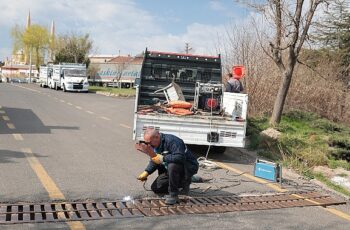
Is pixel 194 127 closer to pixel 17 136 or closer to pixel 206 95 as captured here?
pixel 206 95

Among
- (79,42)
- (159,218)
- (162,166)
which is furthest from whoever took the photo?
(79,42)

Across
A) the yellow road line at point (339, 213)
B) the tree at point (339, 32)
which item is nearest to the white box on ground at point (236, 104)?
the yellow road line at point (339, 213)

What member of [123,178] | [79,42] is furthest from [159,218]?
[79,42]

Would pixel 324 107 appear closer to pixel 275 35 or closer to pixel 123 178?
pixel 275 35

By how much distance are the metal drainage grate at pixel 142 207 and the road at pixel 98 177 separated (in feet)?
0.67

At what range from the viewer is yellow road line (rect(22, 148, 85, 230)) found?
5.53 m

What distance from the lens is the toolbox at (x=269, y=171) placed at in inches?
340

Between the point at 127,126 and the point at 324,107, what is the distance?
802 cm

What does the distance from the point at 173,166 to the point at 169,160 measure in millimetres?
103

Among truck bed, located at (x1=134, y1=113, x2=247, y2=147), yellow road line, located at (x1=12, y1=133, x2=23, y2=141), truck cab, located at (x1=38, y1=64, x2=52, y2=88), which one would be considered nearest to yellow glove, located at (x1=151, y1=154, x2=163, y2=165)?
truck bed, located at (x1=134, y1=113, x2=247, y2=147)

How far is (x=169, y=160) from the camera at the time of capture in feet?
21.7

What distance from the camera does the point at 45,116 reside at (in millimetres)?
17281

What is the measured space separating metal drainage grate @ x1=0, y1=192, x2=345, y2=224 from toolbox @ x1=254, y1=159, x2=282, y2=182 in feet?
3.16

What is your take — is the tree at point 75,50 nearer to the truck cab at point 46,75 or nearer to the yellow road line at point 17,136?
the truck cab at point 46,75
